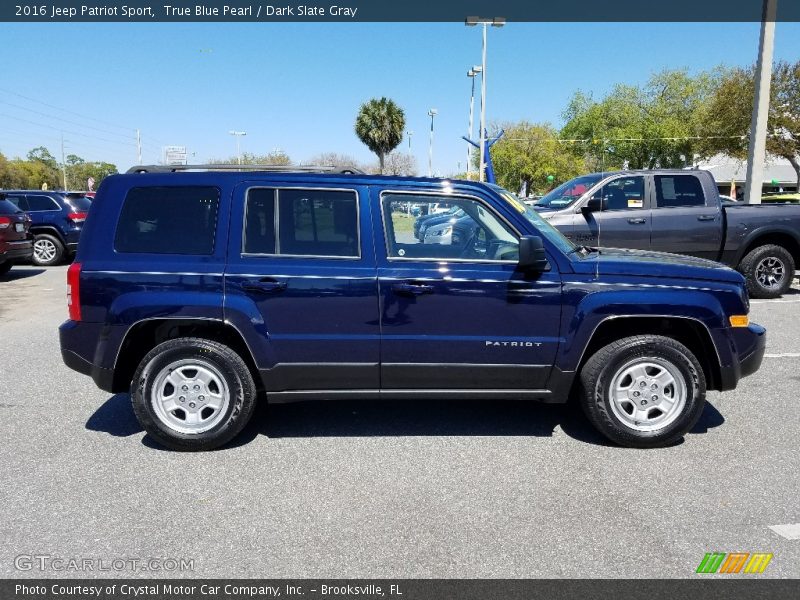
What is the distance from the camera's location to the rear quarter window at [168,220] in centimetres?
399

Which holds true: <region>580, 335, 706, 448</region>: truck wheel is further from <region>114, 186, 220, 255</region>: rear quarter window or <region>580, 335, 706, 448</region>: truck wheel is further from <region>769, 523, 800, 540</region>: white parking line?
<region>114, 186, 220, 255</region>: rear quarter window

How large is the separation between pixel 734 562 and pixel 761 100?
39.4 ft

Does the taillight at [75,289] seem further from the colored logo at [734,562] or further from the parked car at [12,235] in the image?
the parked car at [12,235]

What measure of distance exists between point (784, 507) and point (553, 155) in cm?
6492

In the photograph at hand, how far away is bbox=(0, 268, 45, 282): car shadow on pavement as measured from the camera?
507 inches

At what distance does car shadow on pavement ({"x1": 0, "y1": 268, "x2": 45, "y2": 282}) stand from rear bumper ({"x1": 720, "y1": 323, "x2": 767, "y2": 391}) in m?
13.6

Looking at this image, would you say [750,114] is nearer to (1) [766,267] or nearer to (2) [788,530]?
(1) [766,267]

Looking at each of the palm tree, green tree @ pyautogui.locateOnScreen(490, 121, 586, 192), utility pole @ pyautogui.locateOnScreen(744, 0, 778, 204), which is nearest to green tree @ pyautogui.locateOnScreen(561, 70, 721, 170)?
green tree @ pyautogui.locateOnScreen(490, 121, 586, 192)

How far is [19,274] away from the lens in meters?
13.5

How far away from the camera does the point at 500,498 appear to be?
341cm

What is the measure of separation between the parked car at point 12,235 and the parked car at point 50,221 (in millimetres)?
1939

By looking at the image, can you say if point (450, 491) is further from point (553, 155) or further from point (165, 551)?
point (553, 155)

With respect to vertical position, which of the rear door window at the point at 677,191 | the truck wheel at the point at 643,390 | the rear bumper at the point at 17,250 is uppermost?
the rear door window at the point at 677,191

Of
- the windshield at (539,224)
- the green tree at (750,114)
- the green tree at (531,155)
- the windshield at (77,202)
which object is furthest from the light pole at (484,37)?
the green tree at (531,155)
